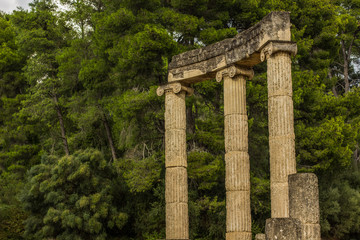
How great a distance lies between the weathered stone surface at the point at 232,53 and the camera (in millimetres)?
15539

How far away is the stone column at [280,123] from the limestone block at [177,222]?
4.86m

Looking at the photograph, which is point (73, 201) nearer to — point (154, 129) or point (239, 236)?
point (154, 129)

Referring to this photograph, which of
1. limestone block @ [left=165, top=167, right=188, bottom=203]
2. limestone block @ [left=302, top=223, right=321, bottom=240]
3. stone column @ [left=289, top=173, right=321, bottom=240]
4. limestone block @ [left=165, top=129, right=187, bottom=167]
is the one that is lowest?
limestone block @ [left=302, top=223, right=321, bottom=240]

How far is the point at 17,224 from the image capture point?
28.5 meters

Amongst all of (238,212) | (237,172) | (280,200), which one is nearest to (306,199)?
(280,200)

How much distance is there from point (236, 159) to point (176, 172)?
2.80 metres

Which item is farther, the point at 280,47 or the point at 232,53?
the point at 232,53

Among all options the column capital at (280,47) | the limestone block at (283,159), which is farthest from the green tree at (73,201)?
the column capital at (280,47)

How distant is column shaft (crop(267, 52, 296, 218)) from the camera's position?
1455cm

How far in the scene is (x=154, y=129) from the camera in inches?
1060

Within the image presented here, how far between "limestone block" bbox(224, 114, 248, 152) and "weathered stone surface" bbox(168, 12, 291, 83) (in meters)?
2.18

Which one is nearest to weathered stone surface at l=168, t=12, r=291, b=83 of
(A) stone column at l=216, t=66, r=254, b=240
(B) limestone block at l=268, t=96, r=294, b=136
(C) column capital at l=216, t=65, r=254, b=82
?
(C) column capital at l=216, t=65, r=254, b=82

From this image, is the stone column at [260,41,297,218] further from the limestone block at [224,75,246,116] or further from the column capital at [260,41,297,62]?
the limestone block at [224,75,246,116]

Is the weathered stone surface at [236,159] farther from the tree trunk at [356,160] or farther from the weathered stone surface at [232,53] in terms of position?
the tree trunk at [356,160]
